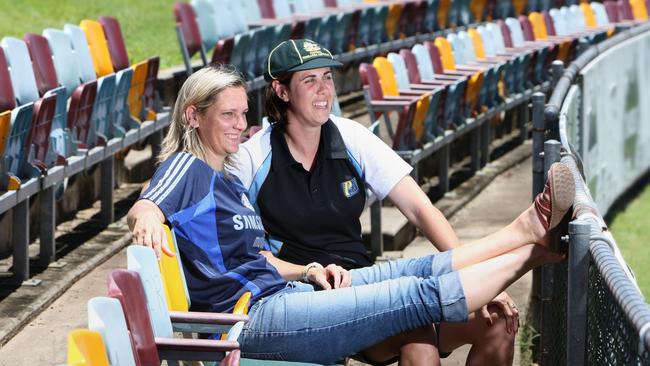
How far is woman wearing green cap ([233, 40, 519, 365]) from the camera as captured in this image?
4082mm

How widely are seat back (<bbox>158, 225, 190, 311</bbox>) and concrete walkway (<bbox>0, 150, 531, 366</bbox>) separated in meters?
1.45

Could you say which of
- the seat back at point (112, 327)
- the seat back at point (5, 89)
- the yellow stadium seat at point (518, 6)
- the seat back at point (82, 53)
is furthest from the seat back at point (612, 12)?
the seat back at point (112, 327)

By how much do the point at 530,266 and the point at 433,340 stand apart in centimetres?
33

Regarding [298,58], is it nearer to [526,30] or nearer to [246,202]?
[246,202]

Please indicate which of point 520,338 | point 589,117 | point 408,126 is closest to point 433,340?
point 520,338

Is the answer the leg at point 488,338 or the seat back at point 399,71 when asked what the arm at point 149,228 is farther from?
the seat back at point 399,71

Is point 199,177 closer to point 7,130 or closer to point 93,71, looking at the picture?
point 7,130

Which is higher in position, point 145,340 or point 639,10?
point 145,340

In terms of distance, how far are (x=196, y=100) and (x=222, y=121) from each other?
0.10 metres

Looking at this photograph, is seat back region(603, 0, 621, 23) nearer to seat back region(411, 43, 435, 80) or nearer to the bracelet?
seat back region(411, 43, 435, 80)

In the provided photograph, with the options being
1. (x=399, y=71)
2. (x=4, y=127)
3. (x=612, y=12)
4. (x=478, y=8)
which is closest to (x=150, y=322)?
(x=4, y=127)

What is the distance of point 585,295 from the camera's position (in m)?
3.37

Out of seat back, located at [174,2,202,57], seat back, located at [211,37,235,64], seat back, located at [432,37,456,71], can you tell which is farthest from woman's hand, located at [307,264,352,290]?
seat back, located at [432,37,456,71]

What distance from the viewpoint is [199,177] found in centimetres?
369
